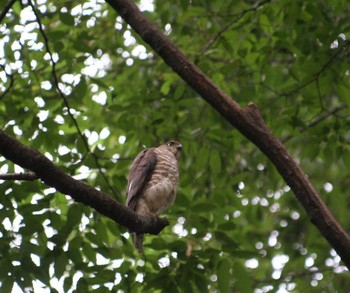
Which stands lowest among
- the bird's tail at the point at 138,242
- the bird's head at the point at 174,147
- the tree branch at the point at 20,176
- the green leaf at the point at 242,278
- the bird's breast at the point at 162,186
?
the green leaf at the point at 242,278

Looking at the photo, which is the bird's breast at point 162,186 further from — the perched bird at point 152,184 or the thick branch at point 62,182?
the thick branch at point 62,182

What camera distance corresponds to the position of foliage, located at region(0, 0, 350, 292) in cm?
543

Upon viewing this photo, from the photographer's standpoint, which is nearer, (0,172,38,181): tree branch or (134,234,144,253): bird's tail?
(0,172,38,181): tree branch

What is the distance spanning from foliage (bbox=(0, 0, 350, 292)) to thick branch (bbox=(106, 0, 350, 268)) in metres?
0.87

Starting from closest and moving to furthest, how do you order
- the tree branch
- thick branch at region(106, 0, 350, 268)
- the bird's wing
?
the tree branch, thick branch at region(106, 0, 350, 268), the bird's wing

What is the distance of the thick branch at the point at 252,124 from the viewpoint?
4.66 metres

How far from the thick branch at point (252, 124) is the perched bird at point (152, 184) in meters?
1.13

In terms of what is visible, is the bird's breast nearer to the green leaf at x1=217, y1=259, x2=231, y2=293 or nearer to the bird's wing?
the bird's wing

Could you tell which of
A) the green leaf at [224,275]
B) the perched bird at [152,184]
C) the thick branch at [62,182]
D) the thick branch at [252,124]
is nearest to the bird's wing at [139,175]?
the perched bird at [152,184]

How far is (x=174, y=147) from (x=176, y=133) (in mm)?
527

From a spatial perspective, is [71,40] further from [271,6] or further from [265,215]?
[265,215]

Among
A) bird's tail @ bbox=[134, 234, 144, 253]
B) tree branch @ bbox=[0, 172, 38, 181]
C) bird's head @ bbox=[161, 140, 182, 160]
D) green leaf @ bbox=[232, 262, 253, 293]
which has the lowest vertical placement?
green leaf @ bbox=[232, 262, 253, 293]

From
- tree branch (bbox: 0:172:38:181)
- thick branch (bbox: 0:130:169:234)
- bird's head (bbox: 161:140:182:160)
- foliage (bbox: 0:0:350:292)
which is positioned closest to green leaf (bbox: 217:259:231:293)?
foliage (bbox: 0:0:350:292)

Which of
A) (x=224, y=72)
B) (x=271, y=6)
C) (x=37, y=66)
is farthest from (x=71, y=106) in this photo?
(x=271, y=6)
